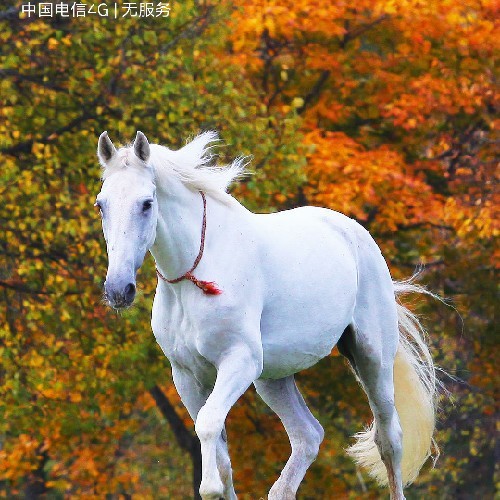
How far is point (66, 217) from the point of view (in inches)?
526

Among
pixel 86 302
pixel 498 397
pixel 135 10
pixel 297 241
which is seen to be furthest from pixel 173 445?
pixel 297 241

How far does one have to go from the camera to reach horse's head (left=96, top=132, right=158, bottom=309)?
5.49 m

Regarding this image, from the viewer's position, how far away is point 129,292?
18.0 feet

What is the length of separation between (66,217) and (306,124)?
3910 millimetres

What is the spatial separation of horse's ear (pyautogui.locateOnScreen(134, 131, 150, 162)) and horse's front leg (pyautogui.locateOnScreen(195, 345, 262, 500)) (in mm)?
1005

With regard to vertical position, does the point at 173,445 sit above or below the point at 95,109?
below

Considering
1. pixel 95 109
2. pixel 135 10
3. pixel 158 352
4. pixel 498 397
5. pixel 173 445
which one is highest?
pixel 135 10

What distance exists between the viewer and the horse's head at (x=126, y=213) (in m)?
5.49

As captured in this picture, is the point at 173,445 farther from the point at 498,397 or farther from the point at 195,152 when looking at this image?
the point at 195,152

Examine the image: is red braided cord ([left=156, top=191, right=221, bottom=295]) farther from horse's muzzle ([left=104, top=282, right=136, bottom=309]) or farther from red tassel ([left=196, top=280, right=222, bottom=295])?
horse's muzzle ([left=104, top=282, right=136, bottom=309])

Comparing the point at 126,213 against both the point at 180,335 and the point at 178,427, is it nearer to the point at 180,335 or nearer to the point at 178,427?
the point at 180,335

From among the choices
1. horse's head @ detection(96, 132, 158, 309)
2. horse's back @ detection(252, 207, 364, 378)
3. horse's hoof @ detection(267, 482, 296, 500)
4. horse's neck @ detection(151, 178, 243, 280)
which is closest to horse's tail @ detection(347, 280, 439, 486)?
horse's back @ detection(252, 207, 364, 378)

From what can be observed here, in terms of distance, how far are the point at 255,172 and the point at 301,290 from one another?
482cm

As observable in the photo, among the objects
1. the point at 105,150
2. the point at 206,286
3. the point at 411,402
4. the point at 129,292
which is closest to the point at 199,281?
the point at 206,286
